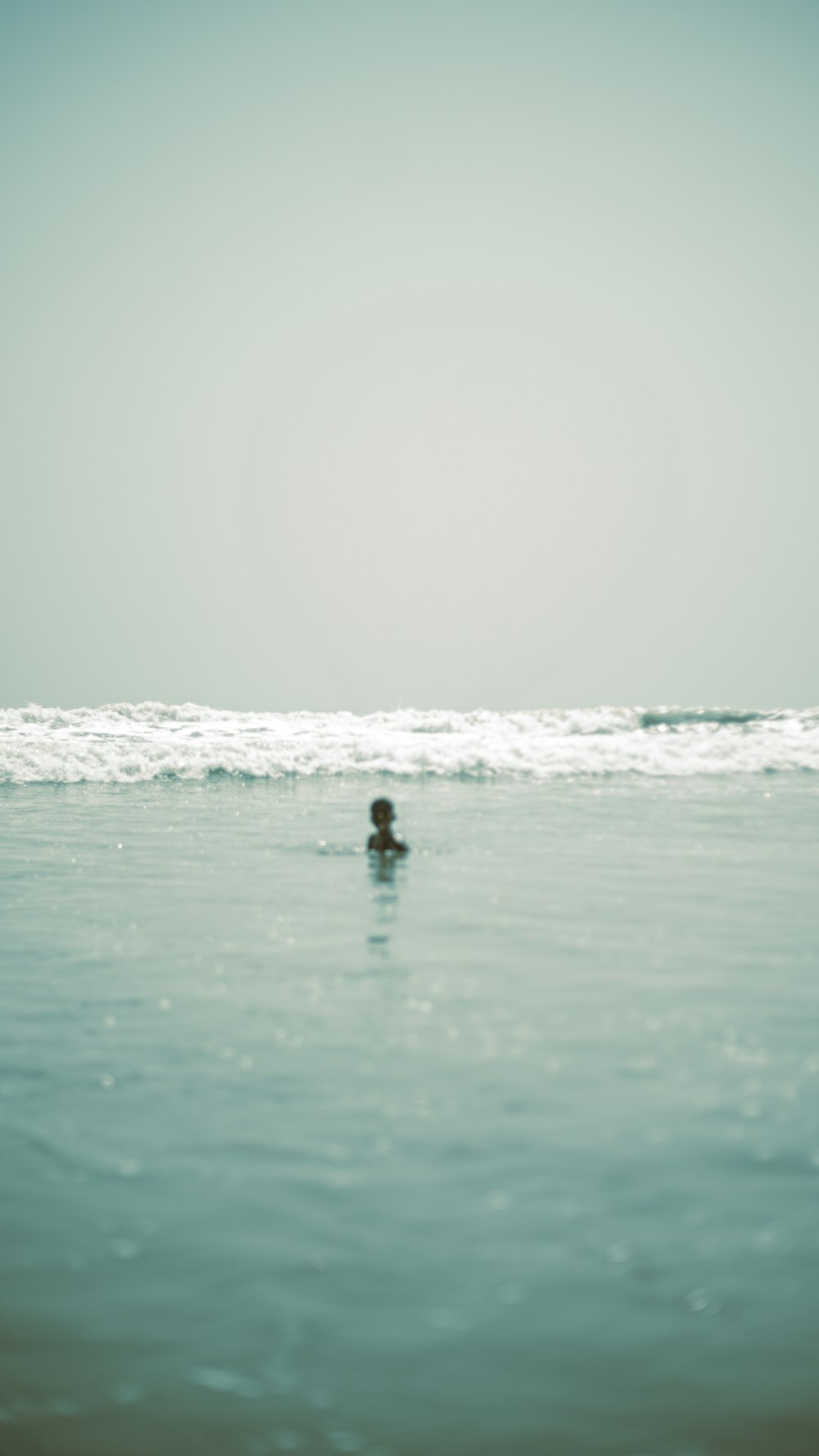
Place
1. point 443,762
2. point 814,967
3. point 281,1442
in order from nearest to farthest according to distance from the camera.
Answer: point 281,1442
point 814,967
point 443,762

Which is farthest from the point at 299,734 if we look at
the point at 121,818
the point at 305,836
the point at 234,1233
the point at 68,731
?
the point at 234,1233

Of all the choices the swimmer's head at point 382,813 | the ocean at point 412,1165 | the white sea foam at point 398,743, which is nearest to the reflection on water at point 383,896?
the ocean at point 412,1165

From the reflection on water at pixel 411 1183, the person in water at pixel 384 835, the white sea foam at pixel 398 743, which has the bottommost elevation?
the reflection on water at pixel 411 1183

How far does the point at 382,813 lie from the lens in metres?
12.0

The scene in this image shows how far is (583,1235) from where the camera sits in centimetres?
368

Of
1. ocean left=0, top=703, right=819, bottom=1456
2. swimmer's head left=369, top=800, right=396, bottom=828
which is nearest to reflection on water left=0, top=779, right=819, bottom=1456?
ocean left=0, top=703, right=819, bottom=1456

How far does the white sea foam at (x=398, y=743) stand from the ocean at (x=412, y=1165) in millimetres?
13571

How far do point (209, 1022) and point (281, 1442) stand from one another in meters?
3.56

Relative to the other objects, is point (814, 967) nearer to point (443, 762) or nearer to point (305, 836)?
point (305, 836)

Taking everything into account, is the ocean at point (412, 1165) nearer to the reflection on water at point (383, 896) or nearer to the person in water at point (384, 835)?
the reflection on water at point (383, 896)

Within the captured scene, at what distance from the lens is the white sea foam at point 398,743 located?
2445 cm

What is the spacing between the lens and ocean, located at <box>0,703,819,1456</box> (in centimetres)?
292

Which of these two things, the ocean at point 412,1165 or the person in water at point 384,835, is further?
the person in water at point 384,835

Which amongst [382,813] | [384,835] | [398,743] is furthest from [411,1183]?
[398,743]
